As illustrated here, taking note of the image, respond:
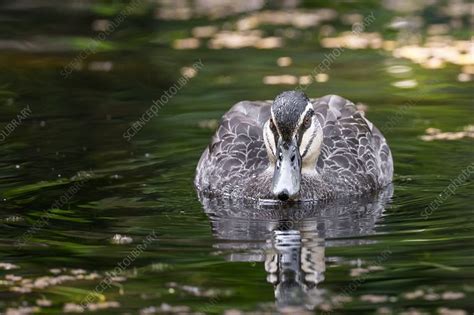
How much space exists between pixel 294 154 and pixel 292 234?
4.58 ft

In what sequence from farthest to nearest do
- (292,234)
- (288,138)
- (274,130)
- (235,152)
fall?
(235,152)
(274,130)
(288,138)
(292,234)

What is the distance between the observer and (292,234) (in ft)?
43.7

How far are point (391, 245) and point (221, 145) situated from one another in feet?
13.0

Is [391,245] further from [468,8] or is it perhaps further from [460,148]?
[468,8]

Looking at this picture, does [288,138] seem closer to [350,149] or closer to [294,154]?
[294,154]

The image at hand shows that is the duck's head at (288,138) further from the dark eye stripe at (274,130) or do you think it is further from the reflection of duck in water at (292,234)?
the reflection of duck in water at (292,234)

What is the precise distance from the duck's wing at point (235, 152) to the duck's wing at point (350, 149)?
0.71 m

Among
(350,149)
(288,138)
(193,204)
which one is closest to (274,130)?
(288,138)

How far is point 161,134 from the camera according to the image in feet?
60.1

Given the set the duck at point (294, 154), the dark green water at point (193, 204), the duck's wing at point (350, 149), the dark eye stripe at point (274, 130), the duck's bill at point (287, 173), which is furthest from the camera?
the duck's wing at point (350, 149)

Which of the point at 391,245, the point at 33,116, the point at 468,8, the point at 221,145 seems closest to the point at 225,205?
the point at 221,145

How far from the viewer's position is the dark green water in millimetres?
11273

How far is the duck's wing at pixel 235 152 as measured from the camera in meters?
15.6

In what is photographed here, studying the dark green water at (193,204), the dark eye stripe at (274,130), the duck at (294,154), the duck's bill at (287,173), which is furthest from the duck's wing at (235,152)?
the duck's bill at (287,173)
